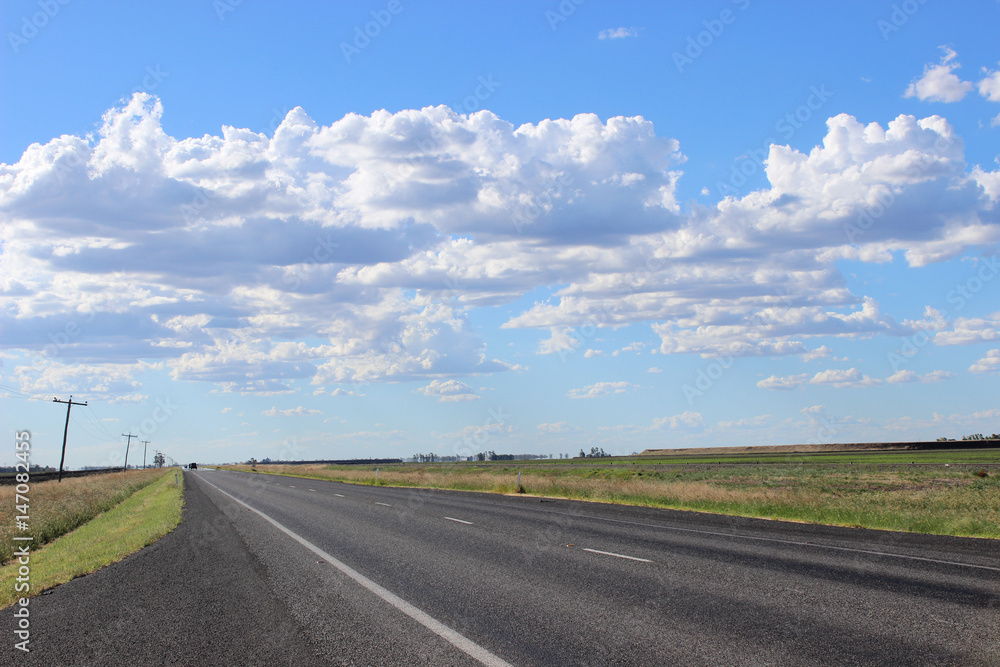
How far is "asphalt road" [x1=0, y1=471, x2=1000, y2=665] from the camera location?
20.0ft

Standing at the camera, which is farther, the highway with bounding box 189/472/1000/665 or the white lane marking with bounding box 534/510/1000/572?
the white lane marking with bounding box 534/510/1000/572

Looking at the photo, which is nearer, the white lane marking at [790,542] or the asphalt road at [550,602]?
the asphalt road at [550,602]

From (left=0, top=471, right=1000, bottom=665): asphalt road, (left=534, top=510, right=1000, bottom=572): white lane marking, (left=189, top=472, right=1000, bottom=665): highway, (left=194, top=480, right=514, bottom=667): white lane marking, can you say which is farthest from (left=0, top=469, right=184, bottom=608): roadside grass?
(left=534, top=510, right=1000, bottom=572): white lane marking

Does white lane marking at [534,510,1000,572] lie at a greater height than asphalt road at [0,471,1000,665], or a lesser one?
greater

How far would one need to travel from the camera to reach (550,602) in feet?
26.2

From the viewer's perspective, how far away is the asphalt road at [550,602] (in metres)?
6.10

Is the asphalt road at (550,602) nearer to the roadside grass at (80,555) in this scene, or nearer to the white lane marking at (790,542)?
the white lane marking at (790,542)

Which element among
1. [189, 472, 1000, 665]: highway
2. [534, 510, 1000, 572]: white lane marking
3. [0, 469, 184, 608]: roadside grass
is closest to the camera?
[189, 472, 1000, 665]: highway

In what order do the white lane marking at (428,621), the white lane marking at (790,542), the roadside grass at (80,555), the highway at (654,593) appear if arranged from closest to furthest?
the white lane marking at (428,621), the highway at (654,593), the white lane marking at (790,542), the roadside grass at (80,555)

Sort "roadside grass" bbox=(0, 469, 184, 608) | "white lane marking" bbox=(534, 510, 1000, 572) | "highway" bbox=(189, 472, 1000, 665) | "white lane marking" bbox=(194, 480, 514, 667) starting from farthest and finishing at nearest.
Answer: "roadside grass" bbox=(0, 469, 184, 608)
"white lane marking" bbox=(534, 510, 1000, 572)
"highway" bbox=(189, 472, 1000, 665)
"white lane marking" bbox=(194, 480, 514, 667)

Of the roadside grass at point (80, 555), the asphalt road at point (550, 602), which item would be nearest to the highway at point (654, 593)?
the asphalt road at point (550, 602)

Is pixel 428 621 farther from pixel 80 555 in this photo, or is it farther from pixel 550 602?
pixel 80 555

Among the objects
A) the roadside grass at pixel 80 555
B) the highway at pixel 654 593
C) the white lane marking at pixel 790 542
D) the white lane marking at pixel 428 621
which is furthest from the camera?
the roadside grass at pixel 80 555

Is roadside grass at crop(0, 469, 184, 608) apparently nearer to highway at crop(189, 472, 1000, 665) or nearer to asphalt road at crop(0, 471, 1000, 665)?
asphalt road at crop(0, 471, 1000, 665)
